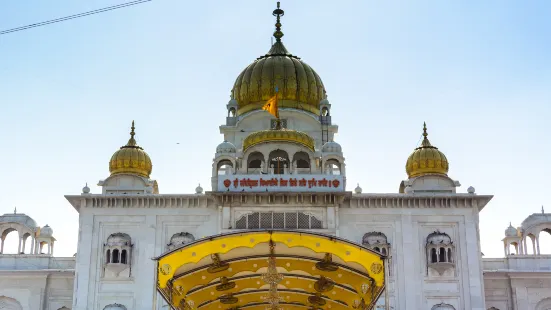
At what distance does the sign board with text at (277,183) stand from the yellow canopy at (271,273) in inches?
472

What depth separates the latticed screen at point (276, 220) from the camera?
3089 cm

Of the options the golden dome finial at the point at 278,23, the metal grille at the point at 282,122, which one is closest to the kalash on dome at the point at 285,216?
the metal grille at the point at 282,122

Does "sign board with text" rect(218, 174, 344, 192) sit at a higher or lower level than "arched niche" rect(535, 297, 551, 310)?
higher

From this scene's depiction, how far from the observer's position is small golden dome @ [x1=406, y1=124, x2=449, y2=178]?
33.6 m

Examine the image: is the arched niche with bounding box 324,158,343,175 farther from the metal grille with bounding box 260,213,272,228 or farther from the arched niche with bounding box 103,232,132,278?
the arched niche with bounding box 103,232,132,278

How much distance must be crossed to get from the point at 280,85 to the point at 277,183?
7.04 m

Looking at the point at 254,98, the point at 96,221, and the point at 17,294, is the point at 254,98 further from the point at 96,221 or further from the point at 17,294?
the point at 17,294

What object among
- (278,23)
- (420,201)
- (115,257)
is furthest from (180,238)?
(278,23)

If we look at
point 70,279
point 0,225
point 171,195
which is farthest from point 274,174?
point 0,225

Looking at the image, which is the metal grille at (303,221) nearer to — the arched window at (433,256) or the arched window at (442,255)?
the arched window at (433,256)

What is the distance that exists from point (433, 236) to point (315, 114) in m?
8.26

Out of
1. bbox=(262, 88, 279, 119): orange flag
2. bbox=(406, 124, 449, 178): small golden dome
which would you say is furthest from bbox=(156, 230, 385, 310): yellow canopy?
bbox=(406, 124, 449, 178): small golden dome

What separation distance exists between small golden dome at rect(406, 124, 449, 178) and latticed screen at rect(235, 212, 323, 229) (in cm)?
525

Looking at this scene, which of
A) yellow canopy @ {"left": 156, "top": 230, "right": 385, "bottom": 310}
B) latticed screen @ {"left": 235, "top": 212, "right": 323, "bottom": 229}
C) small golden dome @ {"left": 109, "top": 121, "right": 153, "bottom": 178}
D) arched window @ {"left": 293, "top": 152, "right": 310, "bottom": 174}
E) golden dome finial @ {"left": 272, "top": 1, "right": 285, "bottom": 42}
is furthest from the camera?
golden dome finial @ {"left": 272, "top": 1, "right": 285, "bottom": 42}
